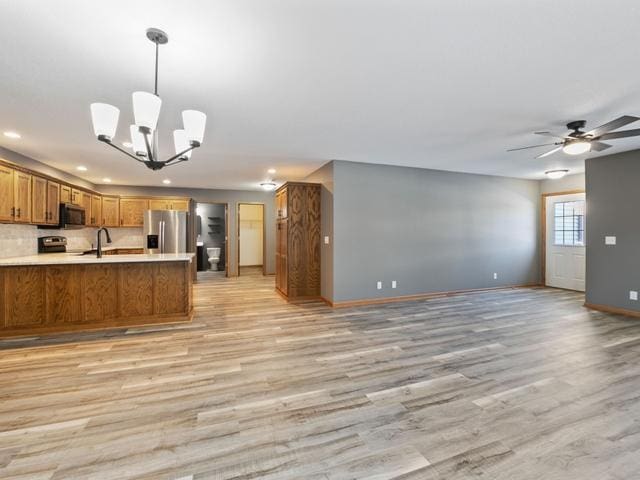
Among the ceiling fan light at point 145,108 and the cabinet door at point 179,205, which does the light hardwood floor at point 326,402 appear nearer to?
the ceiling fan light at point 145,108

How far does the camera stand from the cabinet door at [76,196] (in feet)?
18.4

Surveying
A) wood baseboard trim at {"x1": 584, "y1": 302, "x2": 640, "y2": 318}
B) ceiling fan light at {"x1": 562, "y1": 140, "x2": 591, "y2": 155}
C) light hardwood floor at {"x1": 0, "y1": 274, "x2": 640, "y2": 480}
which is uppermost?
ceiling fan light at {"x1": 562, "y1": 140, "x2": 591, "y2": 155}

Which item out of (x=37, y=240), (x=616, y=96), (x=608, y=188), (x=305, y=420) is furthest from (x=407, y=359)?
Answer: (x=37, y=240)

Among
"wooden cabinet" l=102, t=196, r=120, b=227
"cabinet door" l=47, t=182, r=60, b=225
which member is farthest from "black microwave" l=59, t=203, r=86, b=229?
"wooden cabinet" l=102, t=196, r=120, b=227

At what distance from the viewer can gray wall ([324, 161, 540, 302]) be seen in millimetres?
5230

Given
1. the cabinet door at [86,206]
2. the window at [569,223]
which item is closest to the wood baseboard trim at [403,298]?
the window at [569,223]

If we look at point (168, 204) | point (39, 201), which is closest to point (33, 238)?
point (39, 201)

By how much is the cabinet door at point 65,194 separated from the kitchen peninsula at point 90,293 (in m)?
1.80

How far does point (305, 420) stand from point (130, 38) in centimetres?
278

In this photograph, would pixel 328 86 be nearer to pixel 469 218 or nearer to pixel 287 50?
pixel 287 50

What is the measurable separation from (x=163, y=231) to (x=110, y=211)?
146cm

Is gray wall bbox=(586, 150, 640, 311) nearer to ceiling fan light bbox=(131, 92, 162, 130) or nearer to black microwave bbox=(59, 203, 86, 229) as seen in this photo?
ceiling fan light bbox=(131, 92, 162, 130)

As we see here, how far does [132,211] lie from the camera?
7336 millimetres

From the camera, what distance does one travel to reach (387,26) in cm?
180
